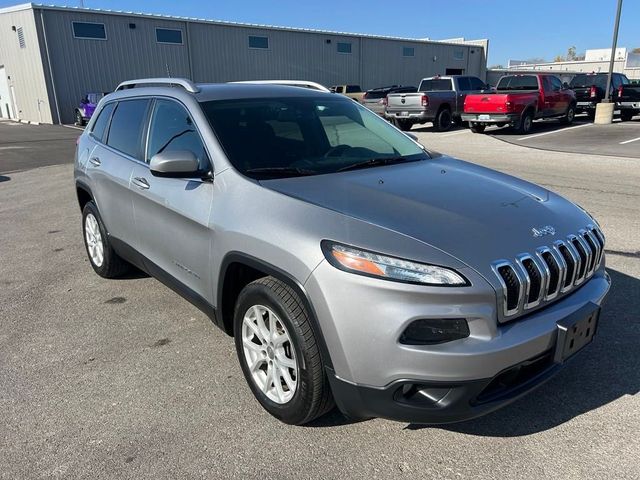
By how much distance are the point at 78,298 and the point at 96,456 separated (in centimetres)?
231

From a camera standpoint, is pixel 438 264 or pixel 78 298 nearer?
pixel 438 264

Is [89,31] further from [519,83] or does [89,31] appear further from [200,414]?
[200,414]

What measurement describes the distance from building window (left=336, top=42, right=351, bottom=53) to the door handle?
38.5m

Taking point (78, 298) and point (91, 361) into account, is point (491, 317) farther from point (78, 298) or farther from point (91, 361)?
point (78, 298)

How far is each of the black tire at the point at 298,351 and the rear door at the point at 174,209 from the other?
58 cm

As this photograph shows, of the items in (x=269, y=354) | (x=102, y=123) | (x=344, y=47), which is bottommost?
(x=269, y=354)

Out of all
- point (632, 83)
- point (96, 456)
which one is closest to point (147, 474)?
point (96, 456)

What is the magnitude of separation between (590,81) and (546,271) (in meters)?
24.4

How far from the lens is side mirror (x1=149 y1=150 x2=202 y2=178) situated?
3074mm

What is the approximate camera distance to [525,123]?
18297 mm

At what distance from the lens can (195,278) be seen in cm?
333

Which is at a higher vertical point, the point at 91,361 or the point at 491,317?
the point at 491,317

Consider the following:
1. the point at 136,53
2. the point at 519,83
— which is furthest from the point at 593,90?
the point at 136,53

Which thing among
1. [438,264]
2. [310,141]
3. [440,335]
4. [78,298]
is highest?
[310,141]
